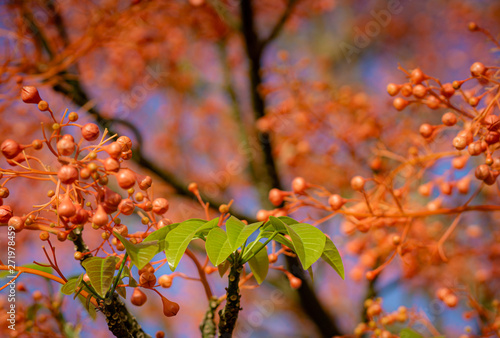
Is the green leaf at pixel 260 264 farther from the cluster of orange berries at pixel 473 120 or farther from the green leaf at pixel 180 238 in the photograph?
the cluster of orange berries at pixel 473 120

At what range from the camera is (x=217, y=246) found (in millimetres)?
536

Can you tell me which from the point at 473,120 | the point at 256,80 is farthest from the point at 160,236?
the point at 256,80

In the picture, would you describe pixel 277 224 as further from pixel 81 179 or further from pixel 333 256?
pixel 81 179

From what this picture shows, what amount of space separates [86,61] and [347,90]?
2304 mm

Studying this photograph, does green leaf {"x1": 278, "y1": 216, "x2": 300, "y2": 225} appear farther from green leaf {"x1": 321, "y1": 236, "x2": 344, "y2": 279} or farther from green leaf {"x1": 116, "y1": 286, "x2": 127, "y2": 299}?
green leaf {"x1": 116, "y1": 286, "x2": 127, "y2": 299}

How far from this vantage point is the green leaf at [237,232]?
50cm

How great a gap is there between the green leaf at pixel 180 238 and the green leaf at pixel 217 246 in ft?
0.07

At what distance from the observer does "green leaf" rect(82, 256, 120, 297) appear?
0.52 metres

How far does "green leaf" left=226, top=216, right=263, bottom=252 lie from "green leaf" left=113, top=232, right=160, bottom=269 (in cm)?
11

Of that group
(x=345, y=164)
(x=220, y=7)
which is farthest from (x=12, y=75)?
(x=345, y=164)

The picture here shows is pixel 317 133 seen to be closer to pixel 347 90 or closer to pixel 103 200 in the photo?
pixel 347 90

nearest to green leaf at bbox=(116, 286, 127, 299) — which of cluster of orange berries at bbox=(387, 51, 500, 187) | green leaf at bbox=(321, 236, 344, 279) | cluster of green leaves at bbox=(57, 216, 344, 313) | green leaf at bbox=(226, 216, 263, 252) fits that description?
cluster of green leaves at bbox=(57, 216, 344, 313)

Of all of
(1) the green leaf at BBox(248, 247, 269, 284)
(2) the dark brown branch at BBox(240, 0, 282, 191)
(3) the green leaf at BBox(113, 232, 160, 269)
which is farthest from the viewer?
(2) the dark brown branch at BBox(240, 0, 282, 191)

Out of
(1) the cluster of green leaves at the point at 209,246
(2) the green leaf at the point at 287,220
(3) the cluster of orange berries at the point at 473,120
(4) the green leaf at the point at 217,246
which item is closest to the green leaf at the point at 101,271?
(1) the cluster of green leaves at the point at 209,246
